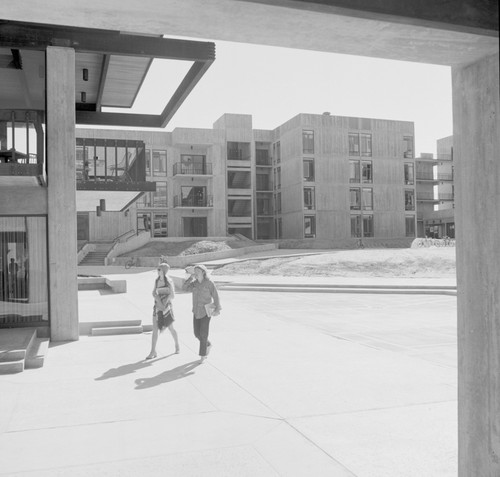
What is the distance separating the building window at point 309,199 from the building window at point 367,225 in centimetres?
589

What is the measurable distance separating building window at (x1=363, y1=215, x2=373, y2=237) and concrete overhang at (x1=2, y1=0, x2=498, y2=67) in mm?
52143

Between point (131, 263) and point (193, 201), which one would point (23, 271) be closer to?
point (131, 263)

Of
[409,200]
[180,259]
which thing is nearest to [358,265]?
[180,259]

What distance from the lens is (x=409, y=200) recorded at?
5619 cm

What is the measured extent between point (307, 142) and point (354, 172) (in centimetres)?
598

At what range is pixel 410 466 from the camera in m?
4.58

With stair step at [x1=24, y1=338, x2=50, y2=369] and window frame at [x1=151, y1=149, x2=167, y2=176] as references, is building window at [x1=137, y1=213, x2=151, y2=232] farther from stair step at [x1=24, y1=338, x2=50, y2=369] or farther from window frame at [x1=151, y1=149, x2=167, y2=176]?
stair step at [x1=24, y1=338, x2=50, y2=369]

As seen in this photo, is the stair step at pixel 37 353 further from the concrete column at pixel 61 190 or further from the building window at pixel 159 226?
the building window at pixel 159 226

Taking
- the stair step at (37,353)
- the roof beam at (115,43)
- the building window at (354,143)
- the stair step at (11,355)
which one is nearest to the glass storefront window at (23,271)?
the stair step at (37,353)

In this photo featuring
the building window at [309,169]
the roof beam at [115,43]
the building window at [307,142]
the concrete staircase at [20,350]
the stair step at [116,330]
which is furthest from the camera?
the building window at [309,169]

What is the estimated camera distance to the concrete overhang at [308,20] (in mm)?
2600

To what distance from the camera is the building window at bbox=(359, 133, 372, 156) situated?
54500 mm

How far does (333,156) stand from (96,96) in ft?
132

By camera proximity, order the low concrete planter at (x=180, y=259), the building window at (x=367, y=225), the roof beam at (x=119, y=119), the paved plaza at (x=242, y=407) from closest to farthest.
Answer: the paved plaza at (x=242, y=407) < the roof beam at (x=119, y=119) < the low concrete planter at (x=180, y=259) < the building window at (x=367, y=225)
